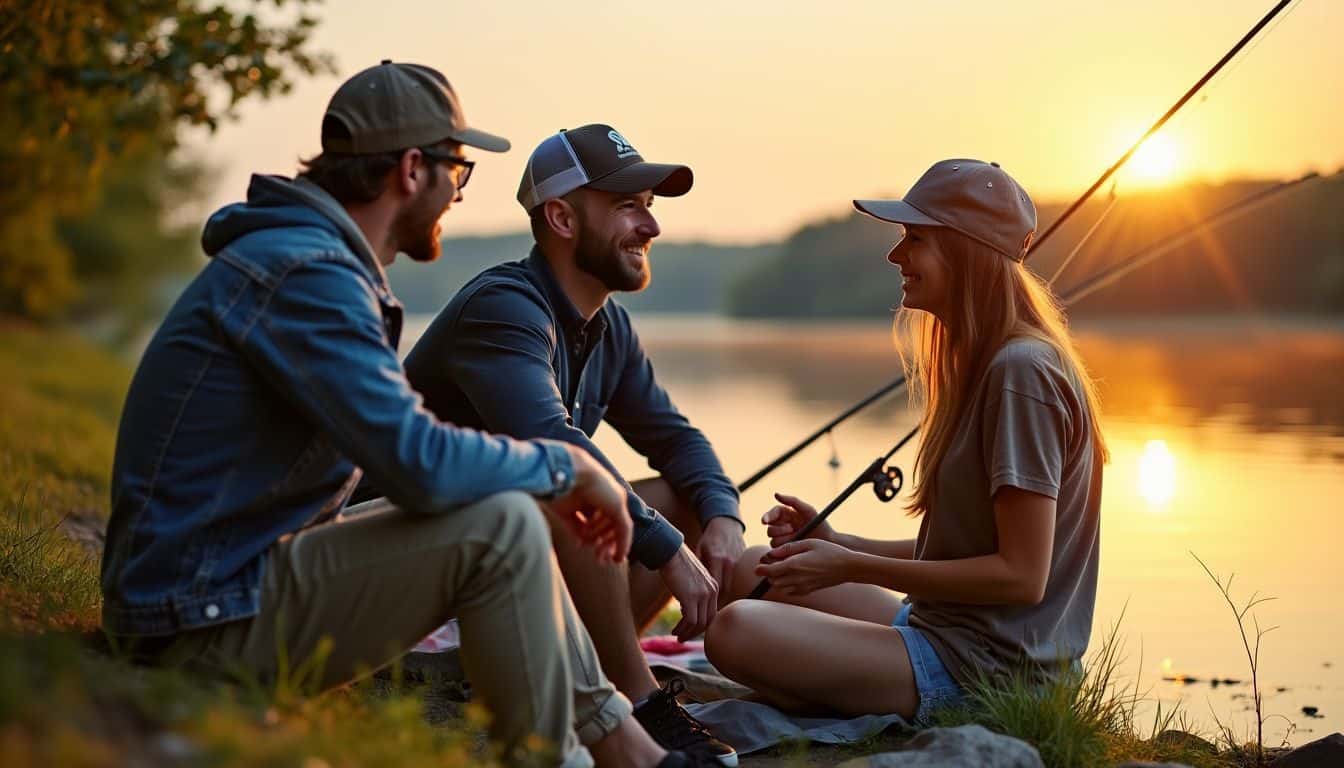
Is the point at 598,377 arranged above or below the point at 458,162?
below

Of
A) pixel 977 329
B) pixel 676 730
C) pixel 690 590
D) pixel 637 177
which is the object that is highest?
pixel 637 177

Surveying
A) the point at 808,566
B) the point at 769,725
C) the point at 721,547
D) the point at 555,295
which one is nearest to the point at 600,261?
the point at 555,295

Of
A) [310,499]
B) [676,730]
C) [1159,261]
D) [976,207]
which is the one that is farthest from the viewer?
[1159,261]

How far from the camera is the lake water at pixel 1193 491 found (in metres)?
5.32

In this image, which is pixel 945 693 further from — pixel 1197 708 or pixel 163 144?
pixel 163 144

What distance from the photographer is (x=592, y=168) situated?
13.5 feet

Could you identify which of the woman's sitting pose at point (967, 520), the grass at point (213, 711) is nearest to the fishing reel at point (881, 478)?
the woman's sitting pose at point (967, 520)

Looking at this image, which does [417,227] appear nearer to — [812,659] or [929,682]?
[812,659]

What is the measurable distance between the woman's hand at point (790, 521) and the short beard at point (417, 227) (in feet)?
4.40

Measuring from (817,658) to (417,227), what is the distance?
1.37 meters

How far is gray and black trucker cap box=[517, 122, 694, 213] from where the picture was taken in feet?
13.4

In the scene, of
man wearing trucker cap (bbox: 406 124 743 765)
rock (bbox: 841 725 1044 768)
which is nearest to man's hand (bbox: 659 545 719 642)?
man wearing trucker cap (bbox: 406 124 743 765)

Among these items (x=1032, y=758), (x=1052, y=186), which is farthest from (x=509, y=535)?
(x=1052, y=186)

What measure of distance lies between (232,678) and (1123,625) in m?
4.15
